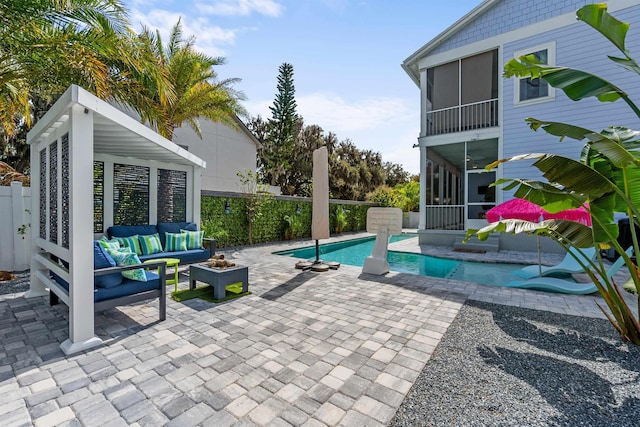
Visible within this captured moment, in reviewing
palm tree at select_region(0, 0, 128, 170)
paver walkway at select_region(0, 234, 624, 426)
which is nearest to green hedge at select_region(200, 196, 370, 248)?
palm tree at select_region(0, 0, 128, 170)

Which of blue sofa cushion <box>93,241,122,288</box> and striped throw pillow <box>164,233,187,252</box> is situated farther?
striped throw pillow <box>164,233,187,252</box>

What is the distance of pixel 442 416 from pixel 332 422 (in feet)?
2.90

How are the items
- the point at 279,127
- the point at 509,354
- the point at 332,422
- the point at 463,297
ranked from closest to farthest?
the point at 332,422
the point at 509,354
the point at 463,297
the point at 279,127

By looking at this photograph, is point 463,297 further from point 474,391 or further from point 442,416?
point 442,416

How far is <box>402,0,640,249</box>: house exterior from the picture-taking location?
991 centimetres

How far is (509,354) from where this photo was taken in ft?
11.0

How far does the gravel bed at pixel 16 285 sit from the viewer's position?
546 centimetres

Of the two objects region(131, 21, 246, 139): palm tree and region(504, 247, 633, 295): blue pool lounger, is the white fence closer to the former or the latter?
region(131, 21, 246, 139): palm tree

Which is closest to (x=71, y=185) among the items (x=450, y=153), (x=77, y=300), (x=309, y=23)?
(x=77, y=300)

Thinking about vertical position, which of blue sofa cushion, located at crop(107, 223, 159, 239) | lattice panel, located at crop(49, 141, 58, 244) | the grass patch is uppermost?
lattice panel, located at crop(49, 141, 58, 244)

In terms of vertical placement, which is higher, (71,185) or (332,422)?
(71,185)

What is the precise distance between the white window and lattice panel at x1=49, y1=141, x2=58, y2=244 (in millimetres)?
13462

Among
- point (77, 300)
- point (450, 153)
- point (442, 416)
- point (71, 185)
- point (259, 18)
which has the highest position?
point (259, 18)

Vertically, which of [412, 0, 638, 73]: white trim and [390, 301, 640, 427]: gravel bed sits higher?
[412, 0, 638, 73]: white trim
